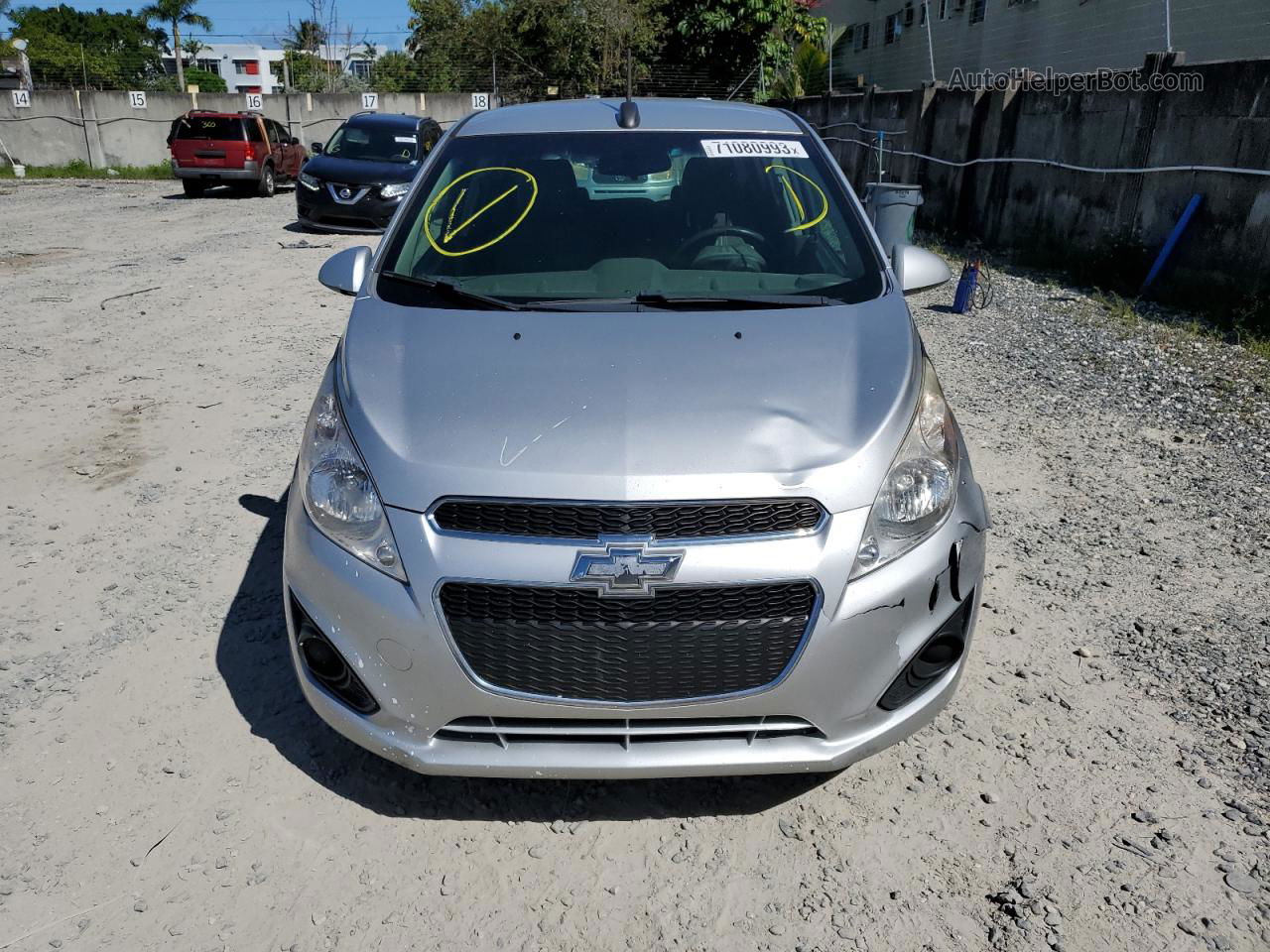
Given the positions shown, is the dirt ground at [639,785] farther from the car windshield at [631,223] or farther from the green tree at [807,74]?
the green tree at [807,74]

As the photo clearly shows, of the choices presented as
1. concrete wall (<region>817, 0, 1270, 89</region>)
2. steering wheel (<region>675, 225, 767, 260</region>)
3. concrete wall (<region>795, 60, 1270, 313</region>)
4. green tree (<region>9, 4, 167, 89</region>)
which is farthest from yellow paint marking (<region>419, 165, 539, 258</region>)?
green tree (<region>9, 4, 167, 89</region>)

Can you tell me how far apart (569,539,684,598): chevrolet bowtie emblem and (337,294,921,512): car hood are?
135 millimetres

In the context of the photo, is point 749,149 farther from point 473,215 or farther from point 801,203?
point 473,215

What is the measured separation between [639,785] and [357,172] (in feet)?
41.2

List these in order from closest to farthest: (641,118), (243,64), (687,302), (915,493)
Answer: (915,493) < (687,302) < (641,118) < (243,64)

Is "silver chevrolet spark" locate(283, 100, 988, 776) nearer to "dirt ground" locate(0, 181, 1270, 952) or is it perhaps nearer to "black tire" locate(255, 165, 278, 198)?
"dirt ground" locate(0, 181, 1270, 952)

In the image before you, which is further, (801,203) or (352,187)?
(352,187)

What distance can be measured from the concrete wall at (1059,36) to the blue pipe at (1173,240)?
341 centimetres

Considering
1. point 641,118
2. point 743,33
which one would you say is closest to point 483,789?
point 641,118

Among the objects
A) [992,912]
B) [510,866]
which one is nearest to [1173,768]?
[992,912]

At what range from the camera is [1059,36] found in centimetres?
1554

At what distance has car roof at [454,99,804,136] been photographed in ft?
12.4

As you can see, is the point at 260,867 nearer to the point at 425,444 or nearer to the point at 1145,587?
the point at 425,444

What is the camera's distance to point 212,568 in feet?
12.8
